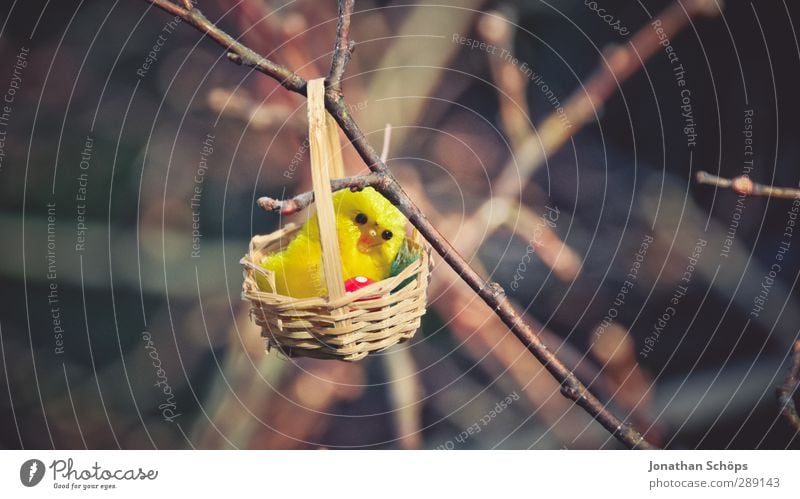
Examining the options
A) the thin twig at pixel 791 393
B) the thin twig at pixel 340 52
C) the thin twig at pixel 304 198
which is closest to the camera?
the thin twig at pixel 304 198

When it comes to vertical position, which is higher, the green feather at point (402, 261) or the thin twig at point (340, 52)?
the thin twig at point (340, 52)

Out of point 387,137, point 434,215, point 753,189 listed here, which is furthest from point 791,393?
point 387,137

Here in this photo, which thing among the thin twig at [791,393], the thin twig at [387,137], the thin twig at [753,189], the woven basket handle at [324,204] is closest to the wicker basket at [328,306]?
the woven basket handle at [324,204]

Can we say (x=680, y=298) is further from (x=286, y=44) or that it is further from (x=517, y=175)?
(x=286, y=44)

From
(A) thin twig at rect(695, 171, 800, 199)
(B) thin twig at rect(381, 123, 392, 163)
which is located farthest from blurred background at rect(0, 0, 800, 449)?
(A) thin twig at rect(695, 171, 800, 199)

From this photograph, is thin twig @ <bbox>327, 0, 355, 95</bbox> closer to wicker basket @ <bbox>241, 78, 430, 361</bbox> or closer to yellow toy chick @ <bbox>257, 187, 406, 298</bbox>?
wicker basket @ <bbox>241, 78, 430, 361</bbox>

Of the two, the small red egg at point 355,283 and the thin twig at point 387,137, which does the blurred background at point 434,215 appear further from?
the small red egg at point 355,283
